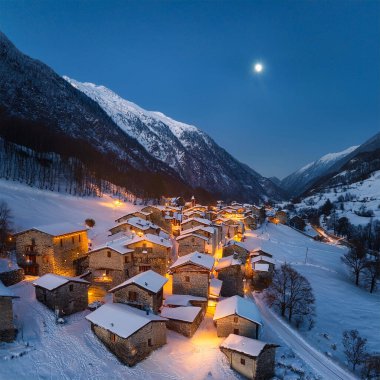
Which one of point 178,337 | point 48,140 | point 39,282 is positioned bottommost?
point 178,337

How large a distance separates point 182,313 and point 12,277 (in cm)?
2366

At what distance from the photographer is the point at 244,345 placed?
3070 cm

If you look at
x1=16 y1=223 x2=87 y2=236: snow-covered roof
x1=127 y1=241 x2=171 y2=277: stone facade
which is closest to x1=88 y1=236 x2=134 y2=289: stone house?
x1=127 y1=241 x2=171 y2=277: stone facade

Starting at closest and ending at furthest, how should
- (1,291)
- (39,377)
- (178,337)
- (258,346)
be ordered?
(39,377)
(1,291)
(258,346)
(178,337)

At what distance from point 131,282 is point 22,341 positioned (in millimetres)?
12033

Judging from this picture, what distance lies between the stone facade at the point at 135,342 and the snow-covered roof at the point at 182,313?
3.35 metres

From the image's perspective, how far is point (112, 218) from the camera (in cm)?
9288

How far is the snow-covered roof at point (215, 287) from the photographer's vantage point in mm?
44031

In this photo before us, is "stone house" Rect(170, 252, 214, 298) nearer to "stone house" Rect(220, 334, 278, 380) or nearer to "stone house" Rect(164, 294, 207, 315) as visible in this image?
"stone house" Rect(164, 294, 207, 315)

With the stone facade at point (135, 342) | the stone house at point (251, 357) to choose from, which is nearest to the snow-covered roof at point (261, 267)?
the stone house at point (251, 357)

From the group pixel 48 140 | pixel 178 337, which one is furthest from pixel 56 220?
pixel 48 140

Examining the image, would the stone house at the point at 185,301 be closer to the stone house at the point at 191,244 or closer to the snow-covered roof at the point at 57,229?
the snow-covered roof at the point at 57,229

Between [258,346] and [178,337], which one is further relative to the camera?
[178,337]

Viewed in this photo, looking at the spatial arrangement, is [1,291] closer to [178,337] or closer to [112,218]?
[178,337]
